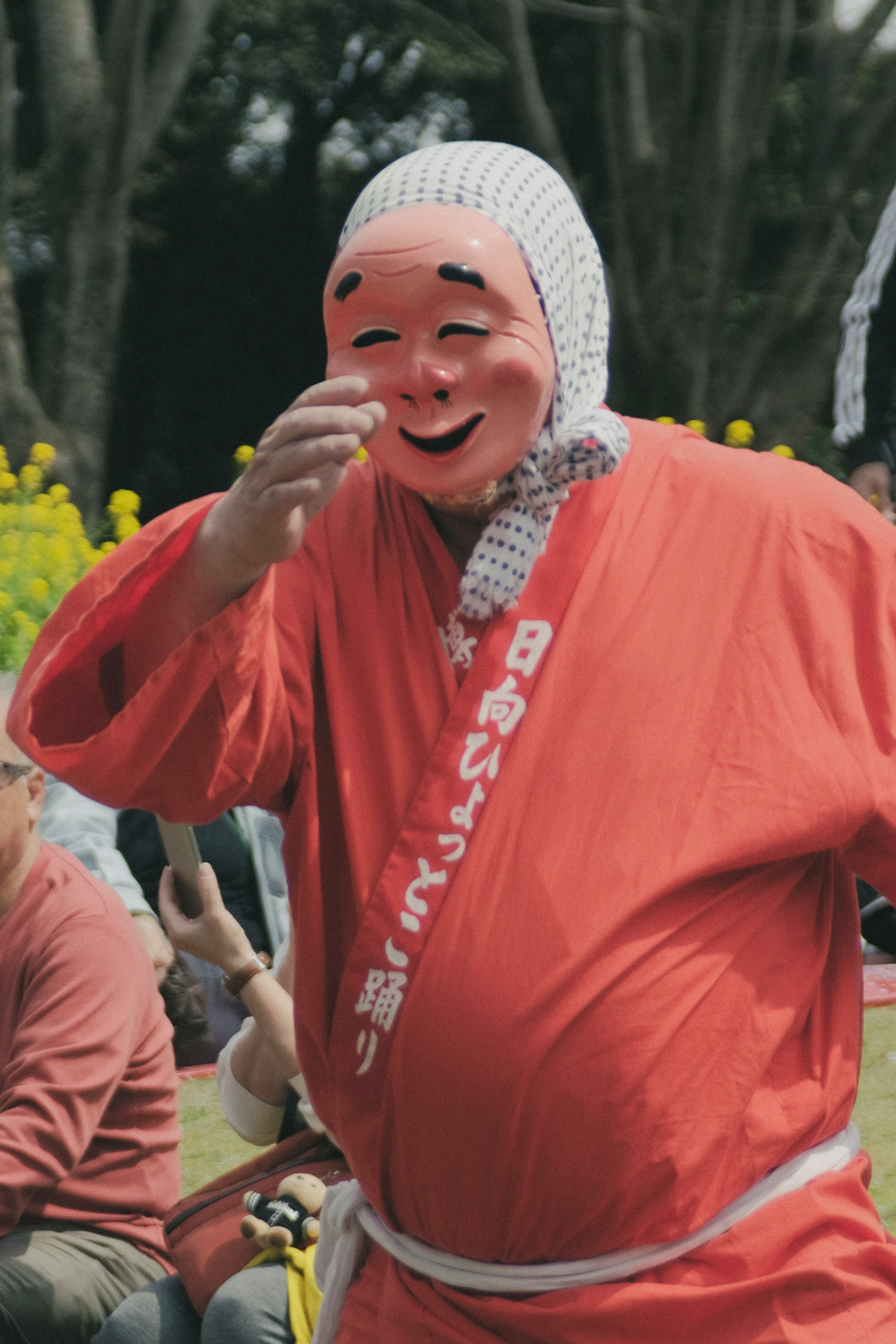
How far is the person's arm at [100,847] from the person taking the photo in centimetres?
389

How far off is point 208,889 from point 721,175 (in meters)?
7.26

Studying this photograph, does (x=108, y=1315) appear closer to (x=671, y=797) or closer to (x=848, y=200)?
(x=671, y=797)

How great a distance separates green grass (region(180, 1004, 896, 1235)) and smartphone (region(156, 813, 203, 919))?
708mm

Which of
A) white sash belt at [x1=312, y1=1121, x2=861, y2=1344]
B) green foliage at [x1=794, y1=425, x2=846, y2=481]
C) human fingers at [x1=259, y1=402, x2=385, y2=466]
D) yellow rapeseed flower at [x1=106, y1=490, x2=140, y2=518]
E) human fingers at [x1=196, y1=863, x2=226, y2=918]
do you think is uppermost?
human fingers at [x1=259, y1=402, x2=385, y2=466]

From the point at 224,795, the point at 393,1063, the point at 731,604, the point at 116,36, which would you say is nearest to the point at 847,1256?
the point at 393,1063

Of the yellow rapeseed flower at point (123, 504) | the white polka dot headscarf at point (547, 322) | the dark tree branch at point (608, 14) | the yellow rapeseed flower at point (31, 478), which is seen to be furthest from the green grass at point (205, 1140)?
the dark tree branch at point (608, 14)

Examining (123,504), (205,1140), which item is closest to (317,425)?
(205,1140)

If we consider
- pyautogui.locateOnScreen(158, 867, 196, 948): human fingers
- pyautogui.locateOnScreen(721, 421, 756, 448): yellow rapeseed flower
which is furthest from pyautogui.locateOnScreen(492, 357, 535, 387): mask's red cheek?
pyautogui.locateOnScreen(721, 421, 756, 448): yellow rapeseed flower

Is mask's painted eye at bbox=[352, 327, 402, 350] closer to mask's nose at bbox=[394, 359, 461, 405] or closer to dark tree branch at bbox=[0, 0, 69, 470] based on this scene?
mask's nose at bbox=[394, 359, 461, 405]

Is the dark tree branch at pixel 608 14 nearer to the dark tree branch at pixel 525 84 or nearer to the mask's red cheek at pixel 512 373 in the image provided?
the dark tree branch at pixel 525 84

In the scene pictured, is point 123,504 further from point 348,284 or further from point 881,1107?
point 348,284

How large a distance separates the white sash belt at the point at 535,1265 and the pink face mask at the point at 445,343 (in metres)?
0.69

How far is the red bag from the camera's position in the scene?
2.47 m

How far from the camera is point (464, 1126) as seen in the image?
1.44m
